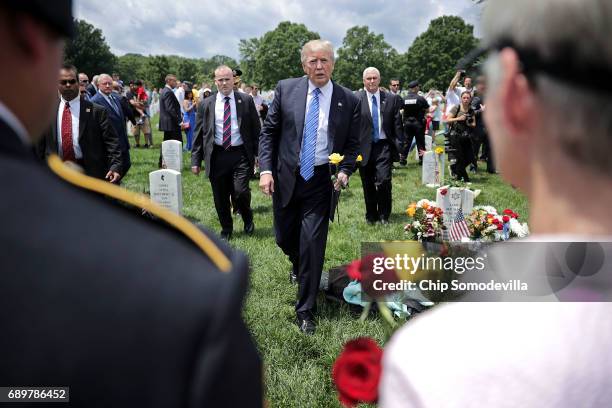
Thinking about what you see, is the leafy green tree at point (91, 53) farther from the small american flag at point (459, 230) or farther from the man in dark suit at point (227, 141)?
the small american flag at point (459, 230)

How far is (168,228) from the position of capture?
0.82 m

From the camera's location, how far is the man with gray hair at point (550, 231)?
687 millimetres

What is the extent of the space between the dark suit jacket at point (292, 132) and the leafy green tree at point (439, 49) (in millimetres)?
66058

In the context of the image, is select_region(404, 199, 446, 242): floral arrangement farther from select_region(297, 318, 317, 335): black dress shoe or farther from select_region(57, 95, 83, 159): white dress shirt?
select_region(57, 95, 83, 159): white dress shirt

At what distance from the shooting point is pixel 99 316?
636 mm

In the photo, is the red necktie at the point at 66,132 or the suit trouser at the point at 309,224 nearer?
the suit trouser at the point at 309,224

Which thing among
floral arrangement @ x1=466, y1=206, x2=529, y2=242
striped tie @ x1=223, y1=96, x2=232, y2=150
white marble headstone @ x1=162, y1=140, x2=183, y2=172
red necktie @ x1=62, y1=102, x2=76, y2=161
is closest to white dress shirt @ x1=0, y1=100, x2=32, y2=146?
floral arrangement @ x1=466, y1=206, x2=529, y2=242

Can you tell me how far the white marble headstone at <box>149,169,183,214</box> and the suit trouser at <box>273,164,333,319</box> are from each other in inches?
132

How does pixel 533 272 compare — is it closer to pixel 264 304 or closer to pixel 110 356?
pixel 110 356

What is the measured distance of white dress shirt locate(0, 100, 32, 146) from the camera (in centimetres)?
69

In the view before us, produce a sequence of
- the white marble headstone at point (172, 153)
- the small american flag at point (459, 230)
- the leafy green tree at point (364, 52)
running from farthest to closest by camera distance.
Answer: the leafy green tree at point (364, 52) < the white marble headstone at point (172, 153) < the small american flag at point (459, 230)

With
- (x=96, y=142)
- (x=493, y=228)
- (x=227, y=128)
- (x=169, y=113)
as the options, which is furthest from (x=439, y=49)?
(x=96, y=142)

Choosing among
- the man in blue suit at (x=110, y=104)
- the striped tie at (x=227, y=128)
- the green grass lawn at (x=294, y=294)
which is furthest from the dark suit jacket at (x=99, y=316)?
the man in blue suit at (x=110, y=104)

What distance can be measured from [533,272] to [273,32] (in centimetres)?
8538
